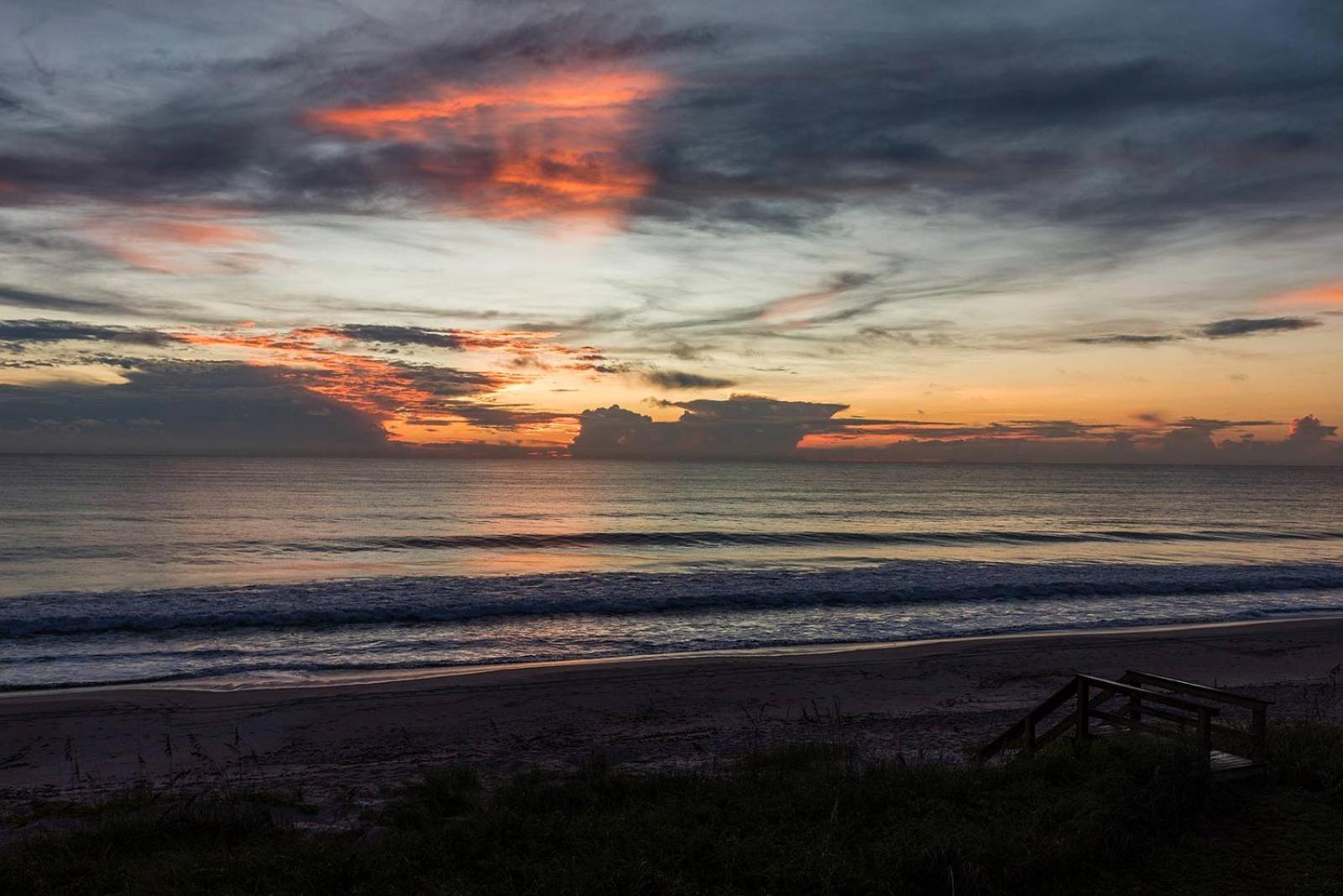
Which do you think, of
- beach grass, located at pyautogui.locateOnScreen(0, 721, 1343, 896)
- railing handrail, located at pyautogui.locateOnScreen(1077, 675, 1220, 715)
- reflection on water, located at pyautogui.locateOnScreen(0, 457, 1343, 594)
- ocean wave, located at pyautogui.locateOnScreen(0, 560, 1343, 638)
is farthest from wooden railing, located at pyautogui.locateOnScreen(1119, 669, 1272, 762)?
reflection on water, located at pyautogui.locateOnScreen(0, 457, 1343, 594)

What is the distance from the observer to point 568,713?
1653cm

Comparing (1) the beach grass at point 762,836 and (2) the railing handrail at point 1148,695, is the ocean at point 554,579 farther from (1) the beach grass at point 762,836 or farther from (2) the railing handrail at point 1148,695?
(2) the railing handrail at point 1148,695

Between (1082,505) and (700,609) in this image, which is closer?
(700,609)

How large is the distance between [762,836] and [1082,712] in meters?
5.43

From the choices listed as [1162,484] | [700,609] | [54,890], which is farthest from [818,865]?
[1162,484]

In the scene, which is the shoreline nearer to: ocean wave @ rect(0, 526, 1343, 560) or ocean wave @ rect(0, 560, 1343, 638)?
ocean wave @ rect(0, 560, 1343, 638)

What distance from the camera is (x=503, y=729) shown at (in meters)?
15.4

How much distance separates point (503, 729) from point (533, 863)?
7.42 meters

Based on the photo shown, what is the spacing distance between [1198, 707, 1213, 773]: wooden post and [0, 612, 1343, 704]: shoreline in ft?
40.8

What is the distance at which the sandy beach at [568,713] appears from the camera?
13461mm

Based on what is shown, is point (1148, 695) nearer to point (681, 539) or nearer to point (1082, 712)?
point (1082, 712)

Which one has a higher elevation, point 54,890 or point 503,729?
point 54,890

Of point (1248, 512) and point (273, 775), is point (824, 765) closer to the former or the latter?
point (273, 775)

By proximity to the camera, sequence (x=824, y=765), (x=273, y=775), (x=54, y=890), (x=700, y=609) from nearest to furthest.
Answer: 1. (x=54, y=890)
2. (x=824, y=765)
3. (x=273, y=775)
4. (x=700, y=609)
